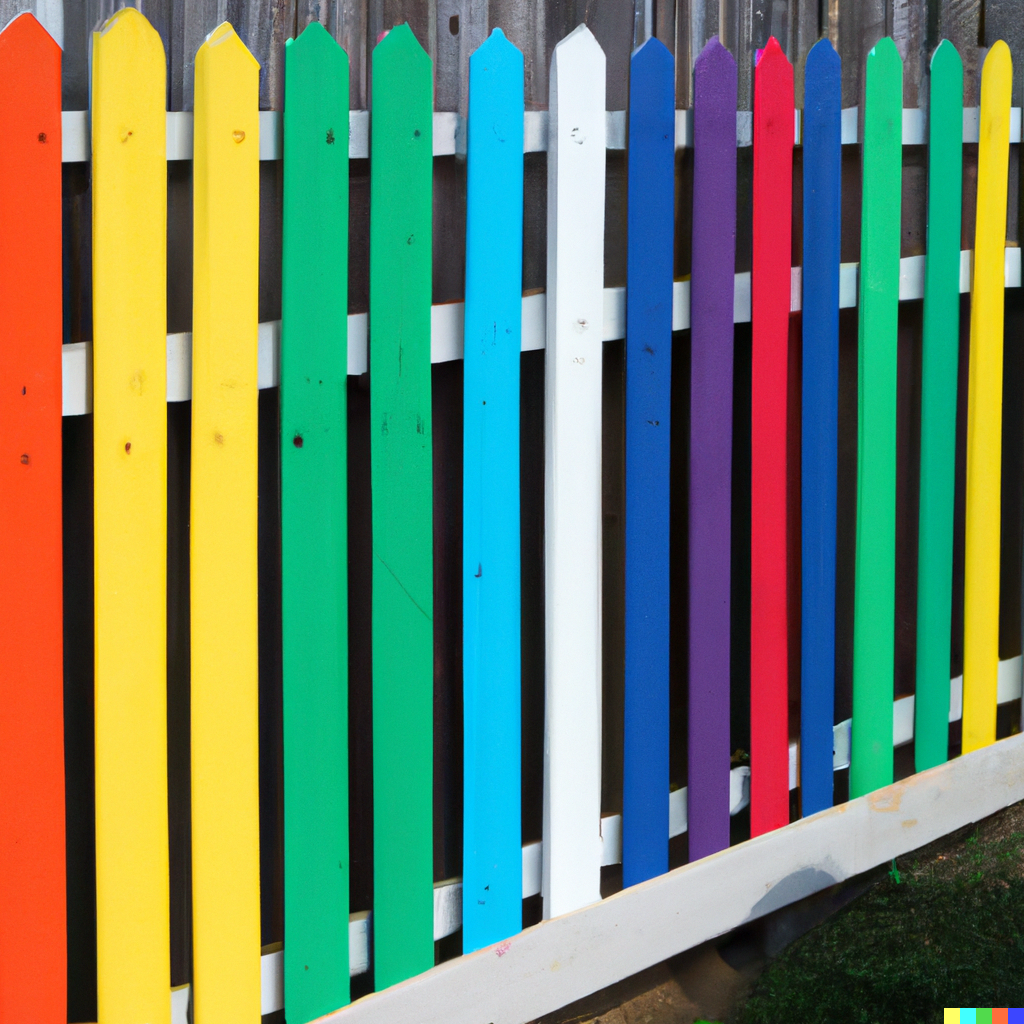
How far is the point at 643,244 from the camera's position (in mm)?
1799

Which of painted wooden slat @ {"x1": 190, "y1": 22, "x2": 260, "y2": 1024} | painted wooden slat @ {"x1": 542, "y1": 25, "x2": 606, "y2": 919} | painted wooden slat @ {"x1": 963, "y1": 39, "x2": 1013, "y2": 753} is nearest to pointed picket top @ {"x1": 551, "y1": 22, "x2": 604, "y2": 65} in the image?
painted wooden slat @ {"x1": 542, "y1": 25, "x2": 606, "y2": 919}

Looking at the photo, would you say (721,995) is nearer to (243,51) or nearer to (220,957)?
(220,957)

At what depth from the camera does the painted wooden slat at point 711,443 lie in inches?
73.3

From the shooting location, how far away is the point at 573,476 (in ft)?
5.88

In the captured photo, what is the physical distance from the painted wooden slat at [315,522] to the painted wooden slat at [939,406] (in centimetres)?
141

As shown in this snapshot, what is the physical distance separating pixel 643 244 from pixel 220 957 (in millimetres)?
1452

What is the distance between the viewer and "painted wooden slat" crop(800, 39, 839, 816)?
2.01m

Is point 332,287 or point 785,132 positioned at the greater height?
point 785,132

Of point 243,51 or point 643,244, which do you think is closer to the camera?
point 243,51

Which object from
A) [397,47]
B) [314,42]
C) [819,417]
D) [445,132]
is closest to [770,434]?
[819,417]

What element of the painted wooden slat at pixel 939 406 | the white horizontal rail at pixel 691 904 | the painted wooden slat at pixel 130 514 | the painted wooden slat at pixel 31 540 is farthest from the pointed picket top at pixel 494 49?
the white horizontal rail at pixel 691 904

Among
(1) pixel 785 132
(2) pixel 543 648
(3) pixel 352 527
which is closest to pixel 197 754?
(3) pixel 352 527

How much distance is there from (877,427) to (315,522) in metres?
1.30

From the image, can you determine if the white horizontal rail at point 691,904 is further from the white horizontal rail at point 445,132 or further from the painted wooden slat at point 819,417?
the white horizontal rail at point 445,132
